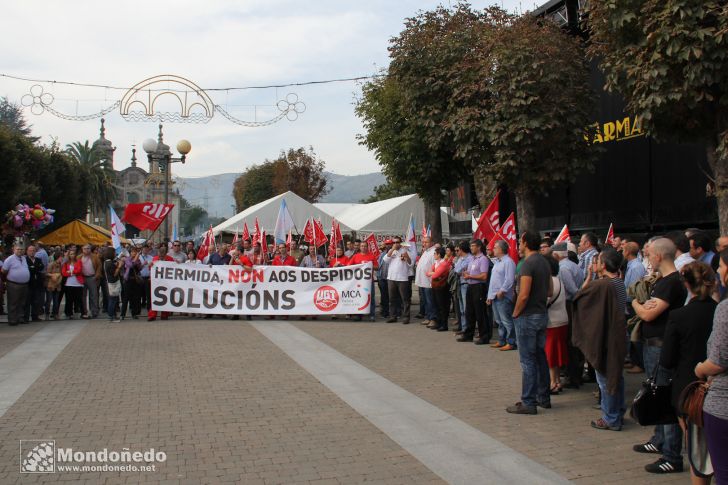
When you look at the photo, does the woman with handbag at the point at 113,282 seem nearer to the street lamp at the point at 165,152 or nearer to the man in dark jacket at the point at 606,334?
the street lamp at the point at 165,152

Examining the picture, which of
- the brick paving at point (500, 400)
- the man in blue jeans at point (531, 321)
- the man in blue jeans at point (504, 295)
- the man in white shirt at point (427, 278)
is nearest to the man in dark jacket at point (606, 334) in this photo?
the brick paving at point (500, 400)

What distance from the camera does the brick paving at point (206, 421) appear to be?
498 centimetres

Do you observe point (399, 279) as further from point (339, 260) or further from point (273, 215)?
point (273, 215)

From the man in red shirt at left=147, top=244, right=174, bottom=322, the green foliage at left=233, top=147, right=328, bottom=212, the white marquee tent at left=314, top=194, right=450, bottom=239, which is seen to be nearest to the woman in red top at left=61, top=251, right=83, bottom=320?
the man in red shirt at left=147, top=244, right=174, bottom=322

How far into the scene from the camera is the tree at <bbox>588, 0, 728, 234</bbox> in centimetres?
998

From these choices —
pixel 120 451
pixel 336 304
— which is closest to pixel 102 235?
pixel 336 304

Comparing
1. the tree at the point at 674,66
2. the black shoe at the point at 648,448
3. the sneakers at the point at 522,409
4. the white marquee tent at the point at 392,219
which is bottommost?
the black shoe at the point at 648,448

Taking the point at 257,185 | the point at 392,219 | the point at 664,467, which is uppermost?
the point at 257,185

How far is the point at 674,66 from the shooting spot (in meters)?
10.5

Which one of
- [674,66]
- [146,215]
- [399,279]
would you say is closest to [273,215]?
[146,215]

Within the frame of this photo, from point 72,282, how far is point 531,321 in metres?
12.2

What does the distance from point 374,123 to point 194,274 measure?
8501mm

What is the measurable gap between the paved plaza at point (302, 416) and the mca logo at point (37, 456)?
0.23ft

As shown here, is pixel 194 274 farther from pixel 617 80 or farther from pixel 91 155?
pixel 91 155
